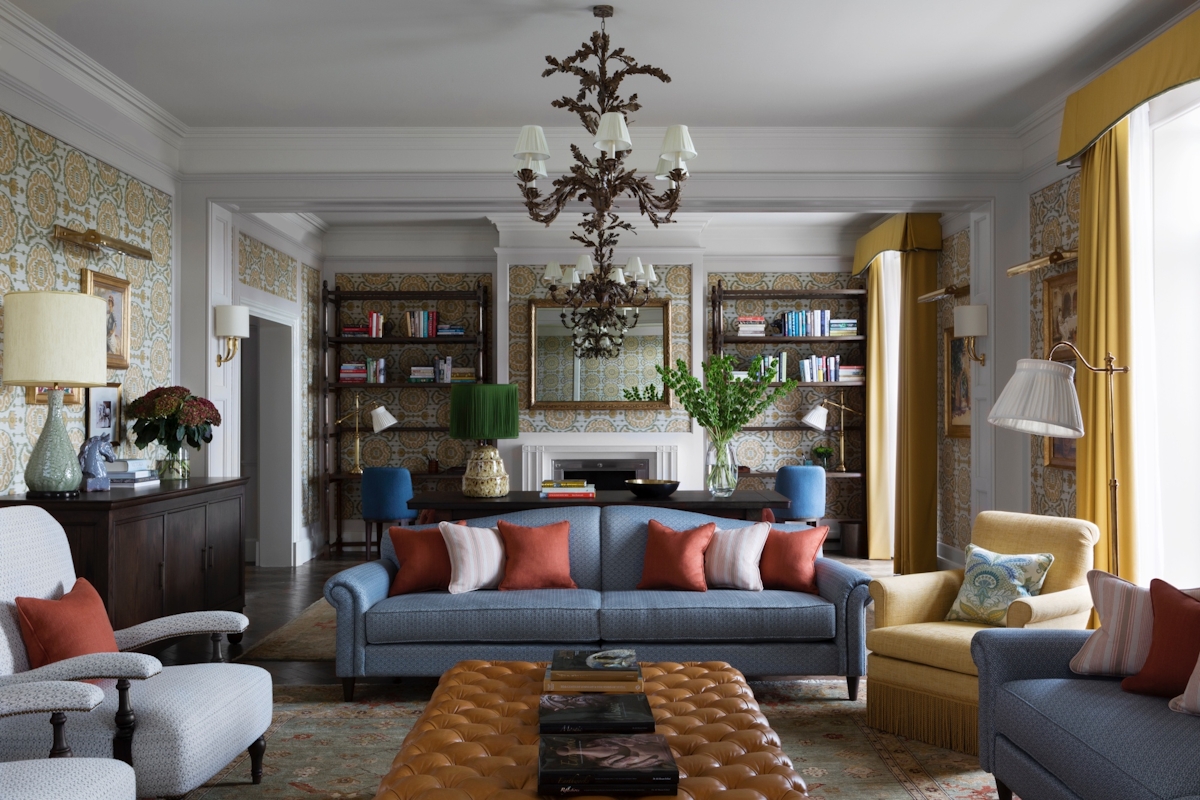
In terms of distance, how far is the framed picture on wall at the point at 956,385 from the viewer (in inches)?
277

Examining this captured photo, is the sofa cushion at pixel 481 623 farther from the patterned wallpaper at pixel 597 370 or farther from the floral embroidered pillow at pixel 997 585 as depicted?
the patterned wallpaper at pixel 597 370

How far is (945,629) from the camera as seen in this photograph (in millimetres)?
3693

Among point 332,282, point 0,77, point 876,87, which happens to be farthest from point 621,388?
point 0,77

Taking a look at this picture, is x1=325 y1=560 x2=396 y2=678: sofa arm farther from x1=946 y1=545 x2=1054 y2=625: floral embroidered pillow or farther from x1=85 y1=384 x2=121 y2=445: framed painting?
x1=946 y1=545 x2=1054 y2=625: floral embroidered pillow

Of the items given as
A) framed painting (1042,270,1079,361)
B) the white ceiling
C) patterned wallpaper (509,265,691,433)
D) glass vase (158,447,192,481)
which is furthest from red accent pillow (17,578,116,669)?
patterned wallpaper (509,265,691,433)

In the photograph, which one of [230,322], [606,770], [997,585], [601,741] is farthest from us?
[230,322]

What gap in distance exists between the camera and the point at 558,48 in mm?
4656

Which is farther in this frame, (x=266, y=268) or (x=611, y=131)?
(x=266, y=268)

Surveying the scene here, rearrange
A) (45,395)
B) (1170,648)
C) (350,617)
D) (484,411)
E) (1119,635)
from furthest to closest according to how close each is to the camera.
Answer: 1. (484,411)
2. (45,395)
3. (350,617)
4. (1119,635)
5. (1170,648)

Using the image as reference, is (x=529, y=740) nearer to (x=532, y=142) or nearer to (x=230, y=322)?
(x=532, y=142)

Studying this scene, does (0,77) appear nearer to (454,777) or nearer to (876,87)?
(454,777)

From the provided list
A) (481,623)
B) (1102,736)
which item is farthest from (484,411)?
(1102,736)

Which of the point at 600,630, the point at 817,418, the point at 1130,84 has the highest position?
the point at 1130,84

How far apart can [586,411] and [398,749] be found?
5.13 meters
